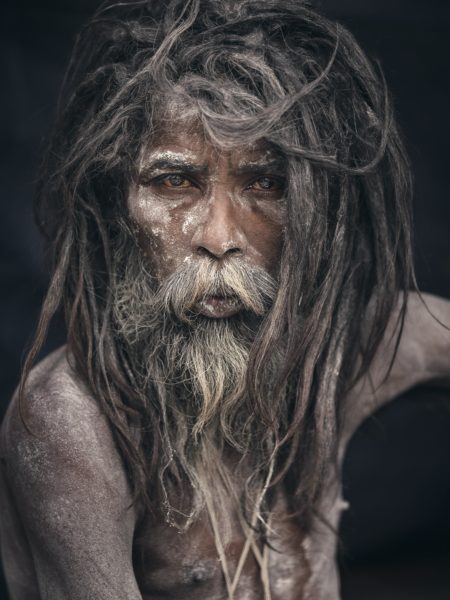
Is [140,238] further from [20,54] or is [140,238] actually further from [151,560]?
[20,54]

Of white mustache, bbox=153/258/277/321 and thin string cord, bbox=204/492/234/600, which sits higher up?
white mustache, bbox=153/258/277/321

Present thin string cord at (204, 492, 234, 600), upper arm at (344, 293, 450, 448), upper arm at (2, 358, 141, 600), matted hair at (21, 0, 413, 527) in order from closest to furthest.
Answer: upper arm at (2, 358, 141, 600) → matted hair at (21, 0, 413, 527) → thin string cord at (204, 492, 234, 600) → upper arm at (344, 293, 450, 448)

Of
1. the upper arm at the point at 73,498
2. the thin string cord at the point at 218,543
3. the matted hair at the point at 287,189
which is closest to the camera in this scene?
the upper arm at the point at 73,498

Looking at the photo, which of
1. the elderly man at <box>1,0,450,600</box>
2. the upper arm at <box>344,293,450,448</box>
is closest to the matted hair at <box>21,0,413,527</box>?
the elderly man at <box>1,0,450,600</box>

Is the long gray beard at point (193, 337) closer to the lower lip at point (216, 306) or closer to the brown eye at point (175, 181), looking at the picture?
→ the lower lip at point (216, 306)

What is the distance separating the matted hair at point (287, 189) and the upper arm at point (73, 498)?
6 cm

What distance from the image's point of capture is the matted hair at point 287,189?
83.4 inches

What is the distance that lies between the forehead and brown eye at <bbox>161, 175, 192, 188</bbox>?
0.05 metres

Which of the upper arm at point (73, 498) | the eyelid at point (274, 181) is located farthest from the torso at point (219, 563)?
the eyelid at point (274, 181)

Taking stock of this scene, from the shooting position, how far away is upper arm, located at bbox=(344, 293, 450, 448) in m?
2.53

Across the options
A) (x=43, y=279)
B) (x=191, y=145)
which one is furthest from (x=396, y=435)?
(x=191, y=145)

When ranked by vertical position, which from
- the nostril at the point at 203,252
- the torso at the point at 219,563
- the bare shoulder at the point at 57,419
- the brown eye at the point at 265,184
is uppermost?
the brown eye at the point at 265,184

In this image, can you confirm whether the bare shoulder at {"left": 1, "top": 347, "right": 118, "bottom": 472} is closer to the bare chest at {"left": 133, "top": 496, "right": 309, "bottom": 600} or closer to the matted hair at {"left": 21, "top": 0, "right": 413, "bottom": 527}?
the matted hair at {"left": 21, "top": 0, "right": 413, "bottom": 527}

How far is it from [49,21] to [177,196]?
128 centimetres
